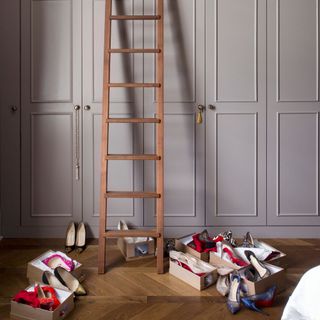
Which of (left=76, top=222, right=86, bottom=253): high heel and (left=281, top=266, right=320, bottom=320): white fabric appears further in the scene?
(left=76, top=222, right=86, bottom=253): high heel

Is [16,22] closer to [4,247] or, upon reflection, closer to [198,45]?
[198,45]

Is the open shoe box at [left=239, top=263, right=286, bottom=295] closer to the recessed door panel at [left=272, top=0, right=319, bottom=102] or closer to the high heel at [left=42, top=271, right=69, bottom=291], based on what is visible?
the high heel at [left=42, top=271, right=69, bottom=291]

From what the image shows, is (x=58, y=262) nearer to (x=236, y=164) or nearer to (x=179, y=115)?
(x=179, y=115)

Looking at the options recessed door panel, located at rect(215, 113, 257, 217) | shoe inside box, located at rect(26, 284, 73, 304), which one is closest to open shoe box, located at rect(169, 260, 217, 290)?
shoe inside box, located at rect(26, 284, 73, 304)

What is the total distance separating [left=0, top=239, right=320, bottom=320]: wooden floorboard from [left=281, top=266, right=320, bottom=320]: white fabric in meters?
0.64

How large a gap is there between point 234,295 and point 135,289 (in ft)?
1.88

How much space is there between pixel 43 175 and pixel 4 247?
0.63 meters

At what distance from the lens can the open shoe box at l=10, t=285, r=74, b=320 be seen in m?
1.65

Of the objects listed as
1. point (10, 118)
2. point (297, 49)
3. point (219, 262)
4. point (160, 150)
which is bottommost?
point (219, 262)

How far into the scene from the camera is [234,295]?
1854mm

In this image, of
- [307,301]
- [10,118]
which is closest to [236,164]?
[307,301]

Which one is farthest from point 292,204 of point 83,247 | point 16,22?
point 16,22

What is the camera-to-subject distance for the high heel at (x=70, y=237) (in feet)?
8.69

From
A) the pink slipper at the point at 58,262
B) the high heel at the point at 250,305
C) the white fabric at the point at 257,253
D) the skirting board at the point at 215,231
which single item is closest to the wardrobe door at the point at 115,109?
the skirting board at the point at 215,231
